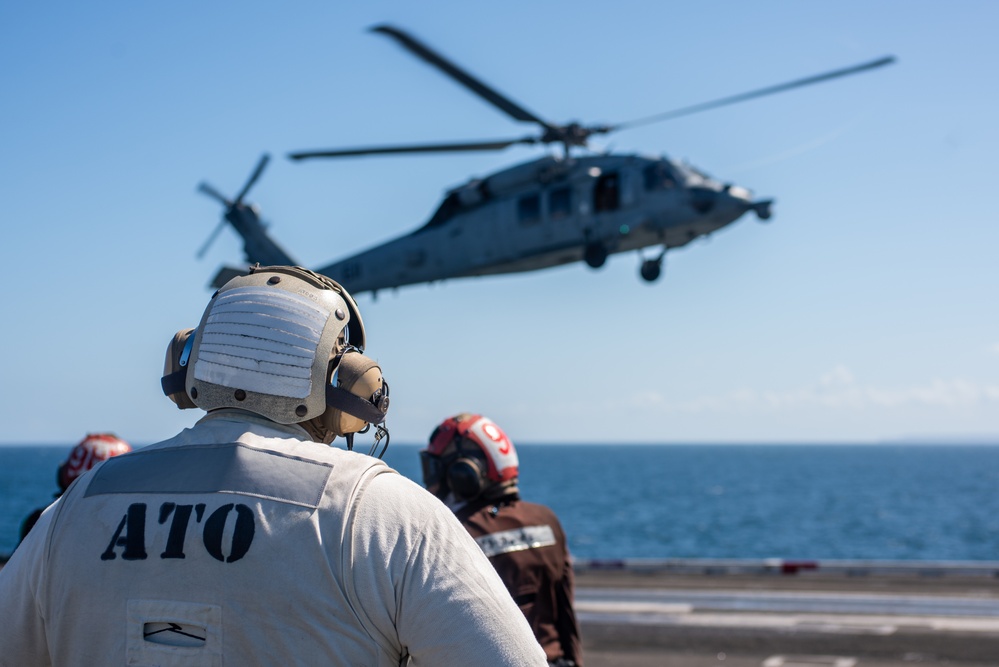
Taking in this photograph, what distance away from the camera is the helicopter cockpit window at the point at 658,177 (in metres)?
18.4

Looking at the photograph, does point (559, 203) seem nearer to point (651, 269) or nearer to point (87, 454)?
point (651, 269)

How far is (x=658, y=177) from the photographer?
18469 mm

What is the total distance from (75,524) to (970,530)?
73.6 m

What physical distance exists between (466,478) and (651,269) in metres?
14.7

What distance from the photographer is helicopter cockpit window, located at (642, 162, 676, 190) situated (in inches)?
724

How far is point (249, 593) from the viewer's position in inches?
69.1

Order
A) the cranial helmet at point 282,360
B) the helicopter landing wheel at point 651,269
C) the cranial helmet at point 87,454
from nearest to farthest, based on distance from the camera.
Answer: the cranial helmet at point 282,360 → the cranial helmet at point 87,454 → the helicopter landing wheel at point 651,269

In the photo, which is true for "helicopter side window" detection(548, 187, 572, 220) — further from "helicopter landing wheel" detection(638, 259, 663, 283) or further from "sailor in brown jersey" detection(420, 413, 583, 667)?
"sailor in brown jersey" detection(420, 413, 583, 667)

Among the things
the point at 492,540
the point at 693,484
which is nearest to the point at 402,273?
the point at 492,540

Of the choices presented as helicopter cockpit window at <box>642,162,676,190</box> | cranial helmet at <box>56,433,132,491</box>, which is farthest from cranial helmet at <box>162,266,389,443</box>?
helicopter cockpit window at <box>642,162,676,190</box>

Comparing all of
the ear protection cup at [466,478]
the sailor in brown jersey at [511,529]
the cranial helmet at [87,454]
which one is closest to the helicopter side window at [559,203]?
the cranial helmet at [87,454]

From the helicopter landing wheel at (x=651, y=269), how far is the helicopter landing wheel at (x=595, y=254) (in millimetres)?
905

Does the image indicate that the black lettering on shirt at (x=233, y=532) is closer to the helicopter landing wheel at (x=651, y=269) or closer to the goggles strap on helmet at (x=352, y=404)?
→ the goggles strap on helmet at (x=352, y=404)

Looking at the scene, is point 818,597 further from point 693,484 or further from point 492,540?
point 693,484
